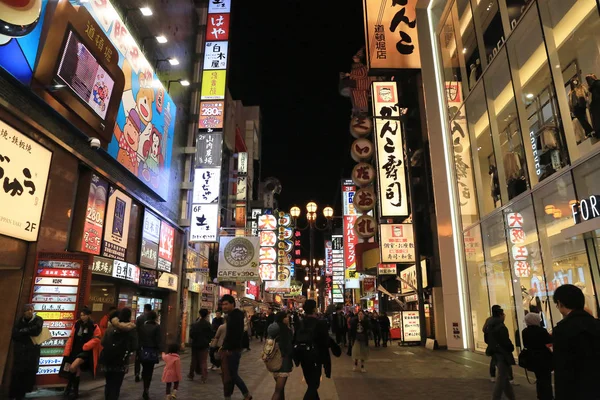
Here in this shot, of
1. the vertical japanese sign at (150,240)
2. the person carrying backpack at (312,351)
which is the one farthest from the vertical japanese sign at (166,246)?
the person carrying backpack at (312,351)

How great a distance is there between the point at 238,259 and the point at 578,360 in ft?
53.9

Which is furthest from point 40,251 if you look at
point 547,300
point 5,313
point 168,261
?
point 547,300

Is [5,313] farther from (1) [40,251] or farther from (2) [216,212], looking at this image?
(2) [216,212]

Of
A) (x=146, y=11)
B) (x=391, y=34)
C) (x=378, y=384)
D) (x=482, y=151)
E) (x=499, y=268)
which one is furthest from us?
(x=391, y=34)

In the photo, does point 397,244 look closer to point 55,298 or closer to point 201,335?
point 201,335

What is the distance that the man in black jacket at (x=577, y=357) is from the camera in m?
3.01

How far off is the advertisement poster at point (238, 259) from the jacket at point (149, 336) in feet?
31.5

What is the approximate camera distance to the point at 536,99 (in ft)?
39.3

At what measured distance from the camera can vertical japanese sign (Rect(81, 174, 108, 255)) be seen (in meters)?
11.4

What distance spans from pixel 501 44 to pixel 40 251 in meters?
14.2

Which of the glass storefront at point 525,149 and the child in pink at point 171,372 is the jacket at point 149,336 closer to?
the child in pink at point 171,372

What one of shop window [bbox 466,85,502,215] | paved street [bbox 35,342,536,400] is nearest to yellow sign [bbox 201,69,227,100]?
shop window [bbox 466,85,502,215]

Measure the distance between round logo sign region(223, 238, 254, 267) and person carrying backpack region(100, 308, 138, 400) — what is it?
11.8 metres

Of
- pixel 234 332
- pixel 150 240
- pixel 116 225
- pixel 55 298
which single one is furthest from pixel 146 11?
pixel 234 332
